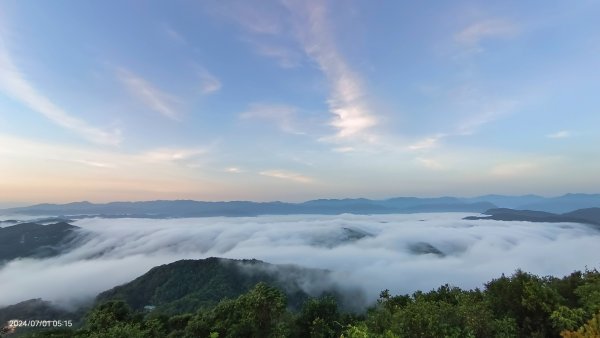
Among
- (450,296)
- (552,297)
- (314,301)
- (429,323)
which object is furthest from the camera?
(314,301)

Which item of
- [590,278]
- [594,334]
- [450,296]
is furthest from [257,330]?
[590,278]

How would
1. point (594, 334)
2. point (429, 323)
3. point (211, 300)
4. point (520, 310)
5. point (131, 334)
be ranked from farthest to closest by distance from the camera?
point (211, 300) < point (520, 310) < point (131, 334) < point (429, 323) < point (594, 334)

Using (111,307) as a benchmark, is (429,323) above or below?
above

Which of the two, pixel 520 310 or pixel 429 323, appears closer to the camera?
pixel 429 323

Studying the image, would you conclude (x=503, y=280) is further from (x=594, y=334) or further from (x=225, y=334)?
(x=225, y=334)

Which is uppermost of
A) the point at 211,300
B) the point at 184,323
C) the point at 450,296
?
the point at 450,296
